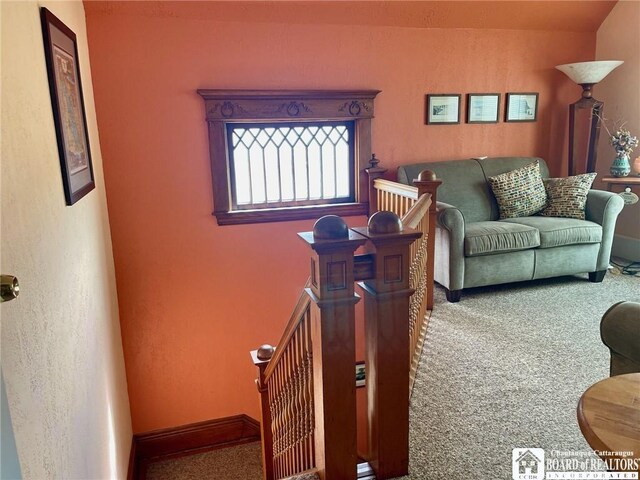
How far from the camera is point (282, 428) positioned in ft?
7.45

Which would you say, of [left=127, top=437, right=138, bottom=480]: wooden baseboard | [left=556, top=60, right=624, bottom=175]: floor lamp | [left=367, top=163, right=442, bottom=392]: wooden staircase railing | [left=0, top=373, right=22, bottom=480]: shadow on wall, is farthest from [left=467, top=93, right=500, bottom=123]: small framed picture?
[left=0, top=373, right=22, bottom=480]: shadow on wall

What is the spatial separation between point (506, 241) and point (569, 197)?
2.78 feet

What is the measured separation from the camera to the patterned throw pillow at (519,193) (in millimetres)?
3826

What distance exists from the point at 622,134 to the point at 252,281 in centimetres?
340

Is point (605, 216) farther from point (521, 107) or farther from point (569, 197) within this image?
point (521, 107)

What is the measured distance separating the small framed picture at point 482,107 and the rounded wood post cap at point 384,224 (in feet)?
10.8

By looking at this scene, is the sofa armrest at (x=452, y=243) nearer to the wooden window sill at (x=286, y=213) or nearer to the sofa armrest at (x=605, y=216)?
the wooden window sill at (x=286, y=213)

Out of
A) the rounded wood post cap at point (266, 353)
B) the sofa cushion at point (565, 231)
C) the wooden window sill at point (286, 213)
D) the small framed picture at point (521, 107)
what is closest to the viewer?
the rounded wood post cap at point (266, 353)

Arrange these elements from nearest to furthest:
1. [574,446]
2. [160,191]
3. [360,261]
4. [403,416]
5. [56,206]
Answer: [360,261]
[403,416]
[574,446]
[56,206]
[160,191]

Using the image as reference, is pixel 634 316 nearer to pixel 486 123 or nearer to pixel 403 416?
pixel 403 416

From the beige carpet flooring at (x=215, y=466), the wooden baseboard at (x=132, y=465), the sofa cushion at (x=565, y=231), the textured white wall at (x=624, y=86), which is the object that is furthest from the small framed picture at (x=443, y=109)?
the wooden baseboard at (x=132, y=465)

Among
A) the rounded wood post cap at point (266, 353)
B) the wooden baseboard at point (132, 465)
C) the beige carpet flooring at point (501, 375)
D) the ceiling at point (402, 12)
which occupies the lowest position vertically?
the wooden baseboard at point (132, 465)

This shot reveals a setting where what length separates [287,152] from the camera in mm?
3967

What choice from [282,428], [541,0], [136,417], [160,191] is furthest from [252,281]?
[541,0]
